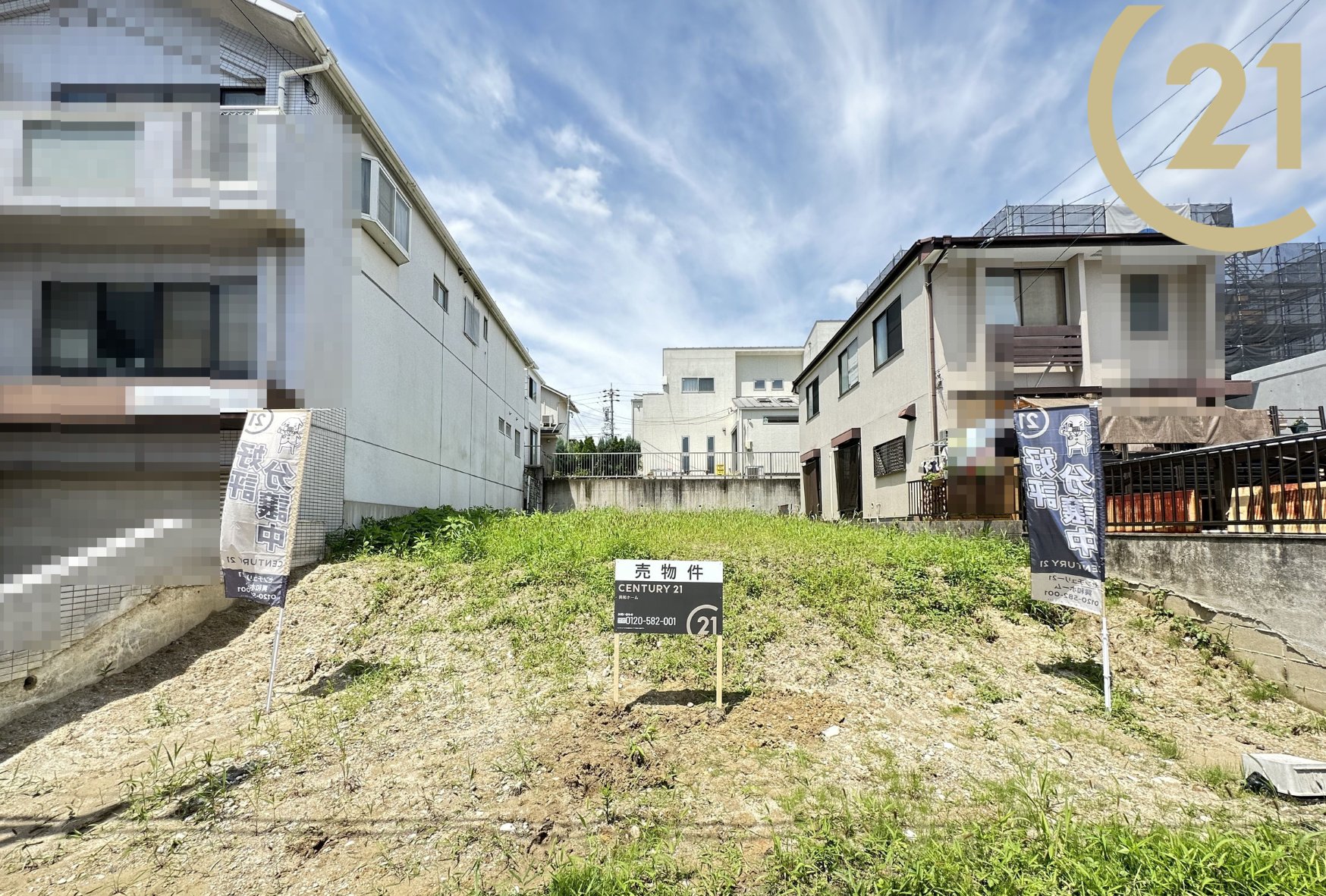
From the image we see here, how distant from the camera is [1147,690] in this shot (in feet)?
17.1

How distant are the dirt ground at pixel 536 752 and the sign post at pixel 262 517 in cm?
115

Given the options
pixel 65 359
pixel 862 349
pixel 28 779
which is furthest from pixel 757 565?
pixel 65 359

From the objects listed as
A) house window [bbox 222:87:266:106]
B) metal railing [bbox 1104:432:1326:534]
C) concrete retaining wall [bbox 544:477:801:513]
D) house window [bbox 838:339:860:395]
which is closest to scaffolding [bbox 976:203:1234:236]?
house window [bbox 838:339:860:395]

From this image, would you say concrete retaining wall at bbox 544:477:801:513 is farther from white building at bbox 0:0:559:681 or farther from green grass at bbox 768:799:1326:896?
green grass at bbox 768:799:1326:896

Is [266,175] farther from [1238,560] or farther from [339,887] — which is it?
[1238,560]

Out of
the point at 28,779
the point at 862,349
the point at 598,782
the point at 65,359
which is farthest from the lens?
the point at 862,349

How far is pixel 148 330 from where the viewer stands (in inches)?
308

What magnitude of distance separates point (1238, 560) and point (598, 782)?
6.24 m

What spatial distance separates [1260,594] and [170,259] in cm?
1338

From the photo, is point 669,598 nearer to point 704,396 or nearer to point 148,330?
point 148,330

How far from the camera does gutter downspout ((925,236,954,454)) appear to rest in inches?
428

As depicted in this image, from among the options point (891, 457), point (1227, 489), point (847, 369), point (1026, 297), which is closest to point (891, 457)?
point (891, 457)

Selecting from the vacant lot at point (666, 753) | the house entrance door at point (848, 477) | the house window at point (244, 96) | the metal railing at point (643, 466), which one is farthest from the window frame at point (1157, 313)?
the house window at point (244, 96)

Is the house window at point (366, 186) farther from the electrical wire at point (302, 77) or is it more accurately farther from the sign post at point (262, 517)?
the sign post at point (262, 517)
